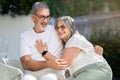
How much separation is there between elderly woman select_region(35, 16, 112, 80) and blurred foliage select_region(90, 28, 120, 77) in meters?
3.96

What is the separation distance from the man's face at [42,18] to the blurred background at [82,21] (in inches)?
117

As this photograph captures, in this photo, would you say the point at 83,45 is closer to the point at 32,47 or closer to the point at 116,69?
the point at 32,47

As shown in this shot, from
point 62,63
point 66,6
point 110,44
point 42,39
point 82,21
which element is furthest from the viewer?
point 82,21

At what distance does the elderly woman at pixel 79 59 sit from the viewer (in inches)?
158

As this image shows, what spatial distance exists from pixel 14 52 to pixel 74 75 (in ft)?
14.2

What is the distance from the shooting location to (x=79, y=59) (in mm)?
4113

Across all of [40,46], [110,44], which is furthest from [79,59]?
[110,44]

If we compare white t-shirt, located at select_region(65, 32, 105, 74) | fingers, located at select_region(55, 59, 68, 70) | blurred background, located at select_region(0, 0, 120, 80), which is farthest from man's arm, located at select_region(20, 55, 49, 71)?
blurred background, located at select_region(0, 0, 120, 80)

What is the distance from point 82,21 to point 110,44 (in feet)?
3.55

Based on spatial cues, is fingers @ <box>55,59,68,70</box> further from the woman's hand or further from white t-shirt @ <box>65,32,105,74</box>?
the woman's hand

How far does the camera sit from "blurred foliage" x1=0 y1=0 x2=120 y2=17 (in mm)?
8180

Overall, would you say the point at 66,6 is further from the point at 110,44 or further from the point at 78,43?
the point at 78,43

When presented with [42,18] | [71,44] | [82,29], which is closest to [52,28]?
[42,18]

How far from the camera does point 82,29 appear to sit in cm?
903
